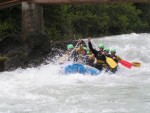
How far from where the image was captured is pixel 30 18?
1777cm

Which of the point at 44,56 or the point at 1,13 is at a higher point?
the point at 1,13

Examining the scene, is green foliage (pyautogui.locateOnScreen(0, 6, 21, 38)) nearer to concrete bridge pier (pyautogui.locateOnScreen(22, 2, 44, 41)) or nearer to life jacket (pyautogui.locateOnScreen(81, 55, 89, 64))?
concrete bridge pier (pyautogui.locateOnScreen(22, 2, 44, 41))

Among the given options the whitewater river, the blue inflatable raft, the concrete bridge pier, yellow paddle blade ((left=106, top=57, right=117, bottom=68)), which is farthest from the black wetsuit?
the concrete bridge pier

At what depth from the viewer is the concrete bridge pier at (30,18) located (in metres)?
17.7

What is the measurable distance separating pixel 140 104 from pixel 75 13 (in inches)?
1159

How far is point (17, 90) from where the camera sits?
12141mm

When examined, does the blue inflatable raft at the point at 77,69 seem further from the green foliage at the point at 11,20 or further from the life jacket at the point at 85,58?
the green foliage at the point at 11,20

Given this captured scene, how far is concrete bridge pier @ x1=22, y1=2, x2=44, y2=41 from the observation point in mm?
17703

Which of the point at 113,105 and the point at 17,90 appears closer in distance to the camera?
the point at 113,105

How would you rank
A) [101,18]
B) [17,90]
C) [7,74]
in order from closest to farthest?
[17,90] < [7,74] < [101,18]

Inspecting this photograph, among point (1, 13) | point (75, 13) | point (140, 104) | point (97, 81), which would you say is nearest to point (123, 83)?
point (97, 81)

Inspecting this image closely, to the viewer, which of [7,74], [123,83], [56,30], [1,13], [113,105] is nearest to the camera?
[113,105]

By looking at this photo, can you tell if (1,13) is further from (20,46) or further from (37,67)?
(37,67)

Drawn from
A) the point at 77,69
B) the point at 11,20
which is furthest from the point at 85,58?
the point at 11,20
